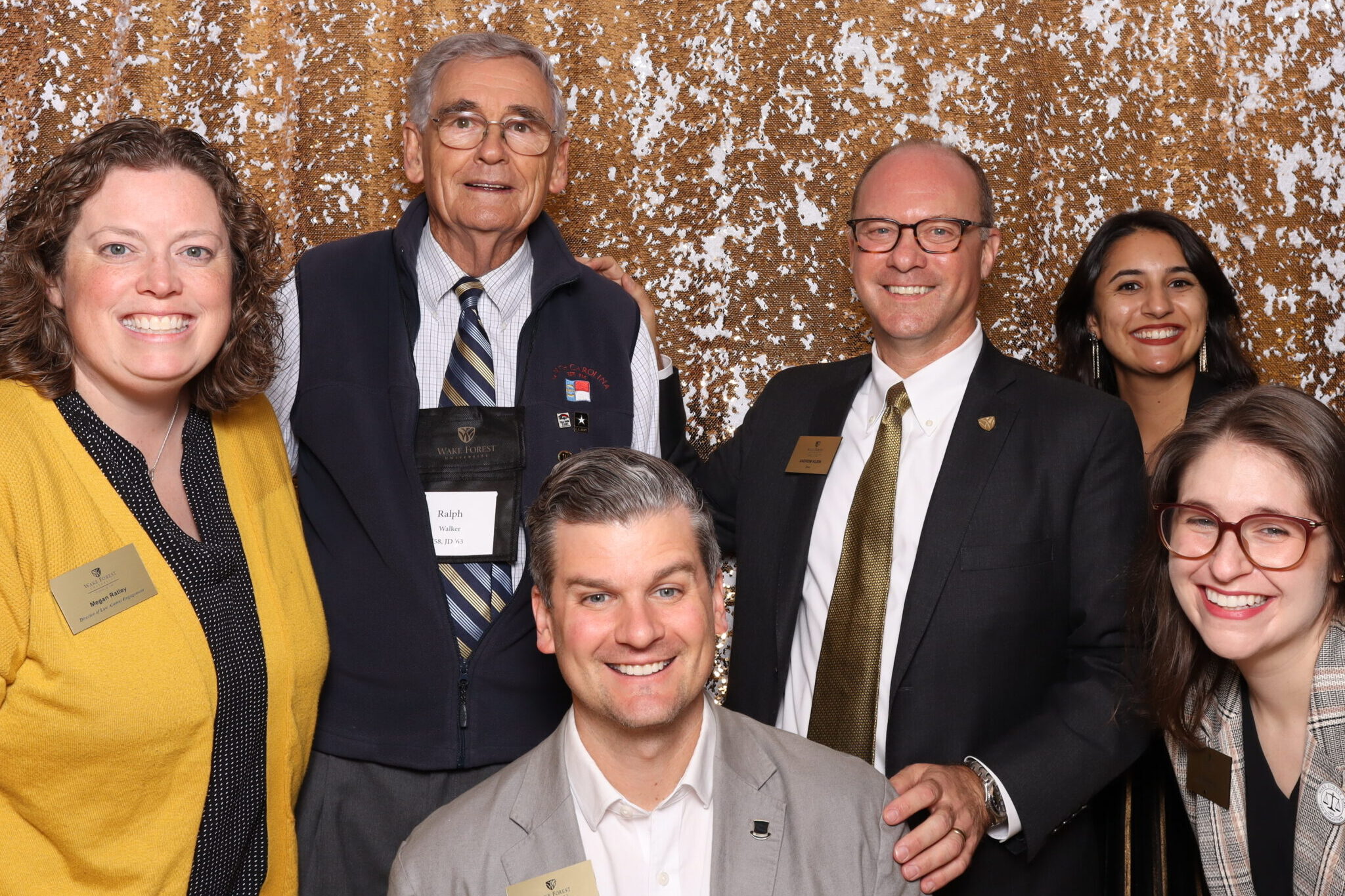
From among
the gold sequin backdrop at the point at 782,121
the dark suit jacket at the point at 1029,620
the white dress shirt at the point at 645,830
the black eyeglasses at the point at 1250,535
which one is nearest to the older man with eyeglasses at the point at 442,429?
the white dress shirt at the point at 645,830

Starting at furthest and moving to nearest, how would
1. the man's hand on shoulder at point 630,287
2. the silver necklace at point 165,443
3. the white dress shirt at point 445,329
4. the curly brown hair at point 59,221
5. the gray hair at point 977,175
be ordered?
the man's hand on shoulder at point 630,287
the gray hair at point 977,175
the white dress shirt at point 445,329
the silver necklace at point 165,443
the curly brown hair at point 59,221

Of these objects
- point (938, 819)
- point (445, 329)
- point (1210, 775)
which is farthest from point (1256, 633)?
point (445, 329)

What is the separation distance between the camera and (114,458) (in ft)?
5.57

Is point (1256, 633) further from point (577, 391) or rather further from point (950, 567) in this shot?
point (577, 391)

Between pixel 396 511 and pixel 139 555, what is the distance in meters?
0.45

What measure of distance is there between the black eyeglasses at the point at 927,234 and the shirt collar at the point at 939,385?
18 centimetres

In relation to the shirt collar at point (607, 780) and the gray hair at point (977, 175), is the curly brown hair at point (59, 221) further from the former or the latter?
the gray hair at point (977, 175)

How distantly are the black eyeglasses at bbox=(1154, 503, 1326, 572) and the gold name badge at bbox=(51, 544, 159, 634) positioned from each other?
Result: 4.78 ft

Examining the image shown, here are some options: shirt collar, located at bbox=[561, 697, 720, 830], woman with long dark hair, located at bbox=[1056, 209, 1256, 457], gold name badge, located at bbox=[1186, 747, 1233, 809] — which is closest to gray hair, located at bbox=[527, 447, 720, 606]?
shirt collar, located at bbox=[561, 697, 720, 830]

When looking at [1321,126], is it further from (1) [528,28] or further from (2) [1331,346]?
(1) [528,28]

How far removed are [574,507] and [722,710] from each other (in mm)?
376

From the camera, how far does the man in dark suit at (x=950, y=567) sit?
193cm

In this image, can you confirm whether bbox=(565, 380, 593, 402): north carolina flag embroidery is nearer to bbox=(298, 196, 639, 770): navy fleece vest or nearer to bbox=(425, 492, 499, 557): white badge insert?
bbox=(298, 196, 639, 770): navy fleece vest

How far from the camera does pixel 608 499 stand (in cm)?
169
